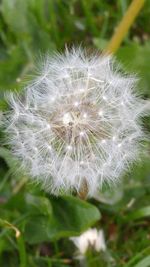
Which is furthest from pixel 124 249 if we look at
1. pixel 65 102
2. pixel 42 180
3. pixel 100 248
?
pixel 65 102

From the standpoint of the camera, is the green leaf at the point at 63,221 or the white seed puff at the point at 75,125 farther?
the green leaf at the point at 63,221

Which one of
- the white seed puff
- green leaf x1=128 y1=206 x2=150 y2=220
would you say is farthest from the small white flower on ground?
the white seed puff

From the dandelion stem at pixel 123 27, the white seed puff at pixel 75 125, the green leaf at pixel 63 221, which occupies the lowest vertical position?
the green leaf at pixel 63 221

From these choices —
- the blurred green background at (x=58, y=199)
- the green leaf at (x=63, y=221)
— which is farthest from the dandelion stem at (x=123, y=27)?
the green leaf at (x=63, y=221)

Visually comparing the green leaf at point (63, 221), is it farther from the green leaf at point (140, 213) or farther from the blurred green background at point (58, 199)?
the green leaf at point (140, 213)

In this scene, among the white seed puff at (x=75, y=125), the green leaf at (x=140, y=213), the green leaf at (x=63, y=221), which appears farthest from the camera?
the green leaf at (x=140, y=213)

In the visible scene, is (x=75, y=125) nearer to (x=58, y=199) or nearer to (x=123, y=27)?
(x=58, y=199)
